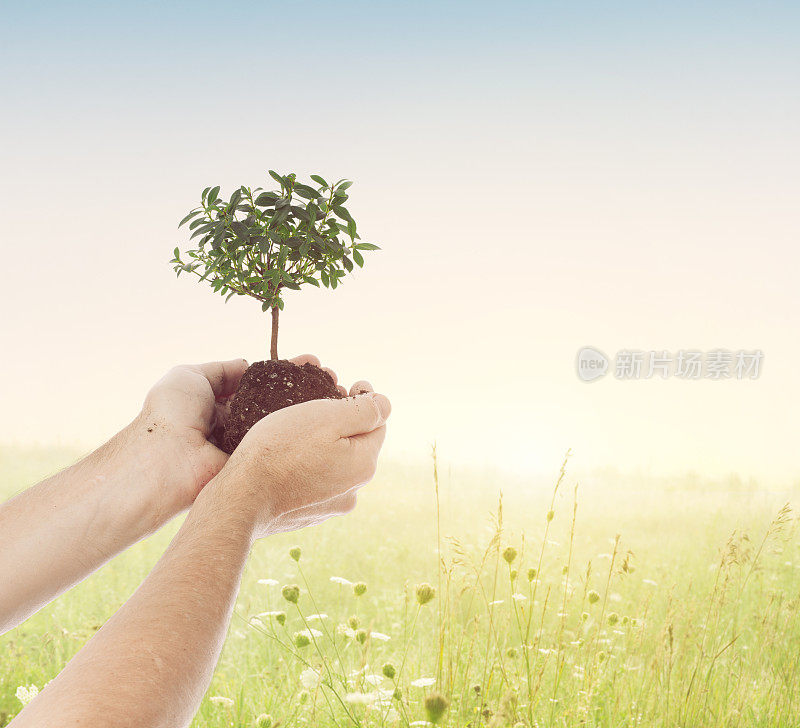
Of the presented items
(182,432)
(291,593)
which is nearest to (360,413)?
(182,432)

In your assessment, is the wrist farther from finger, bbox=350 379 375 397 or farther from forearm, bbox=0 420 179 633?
finger, bbox=350 379 375 397

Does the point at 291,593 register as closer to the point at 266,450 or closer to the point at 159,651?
the point at 266,450

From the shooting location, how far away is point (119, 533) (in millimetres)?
1956

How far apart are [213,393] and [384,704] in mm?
1318

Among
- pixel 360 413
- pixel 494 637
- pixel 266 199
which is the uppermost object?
pixel 266 199

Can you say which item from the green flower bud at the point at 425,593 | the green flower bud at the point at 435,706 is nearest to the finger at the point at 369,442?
the green flower bud at the point at 425,593

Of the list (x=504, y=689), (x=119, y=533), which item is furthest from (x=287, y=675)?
(x=119, y=533)

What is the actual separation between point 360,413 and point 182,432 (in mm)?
626

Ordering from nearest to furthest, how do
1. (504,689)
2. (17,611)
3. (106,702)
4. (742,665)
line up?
(106,702) → (17,611) → (504,689) → (742,665)

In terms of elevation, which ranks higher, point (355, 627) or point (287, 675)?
point (355, 627)

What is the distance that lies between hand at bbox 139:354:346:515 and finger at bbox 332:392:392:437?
53cm

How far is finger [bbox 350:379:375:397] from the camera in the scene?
2.37 m

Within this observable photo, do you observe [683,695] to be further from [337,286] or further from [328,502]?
[337,286]

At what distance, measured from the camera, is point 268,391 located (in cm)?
222
